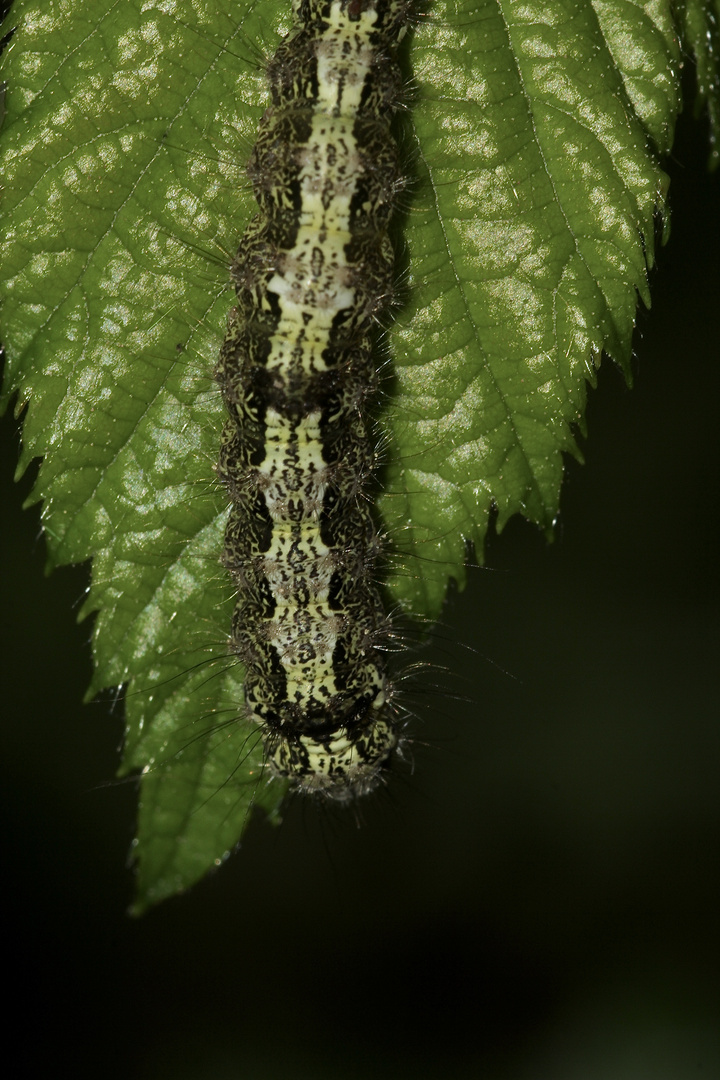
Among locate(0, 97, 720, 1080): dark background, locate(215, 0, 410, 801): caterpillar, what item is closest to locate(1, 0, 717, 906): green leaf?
locate(215, 0, 410, 801): caterpillar

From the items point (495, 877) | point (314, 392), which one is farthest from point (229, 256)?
point (495, 877)

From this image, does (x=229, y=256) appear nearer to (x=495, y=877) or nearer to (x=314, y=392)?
(x=314, y=392)

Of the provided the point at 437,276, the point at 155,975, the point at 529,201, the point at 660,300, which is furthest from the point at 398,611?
the point at 155,975

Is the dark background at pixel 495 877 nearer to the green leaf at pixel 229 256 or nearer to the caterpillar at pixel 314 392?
the caterpillar at pixel 314 392

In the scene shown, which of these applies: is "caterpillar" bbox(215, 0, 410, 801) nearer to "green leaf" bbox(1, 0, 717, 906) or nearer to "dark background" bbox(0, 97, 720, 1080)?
"green leaf" bbox(1, 0, 717, 906)

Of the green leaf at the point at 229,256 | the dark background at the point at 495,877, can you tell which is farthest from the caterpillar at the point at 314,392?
the dark background at the point at 495,877

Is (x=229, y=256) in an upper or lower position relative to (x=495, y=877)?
upper
